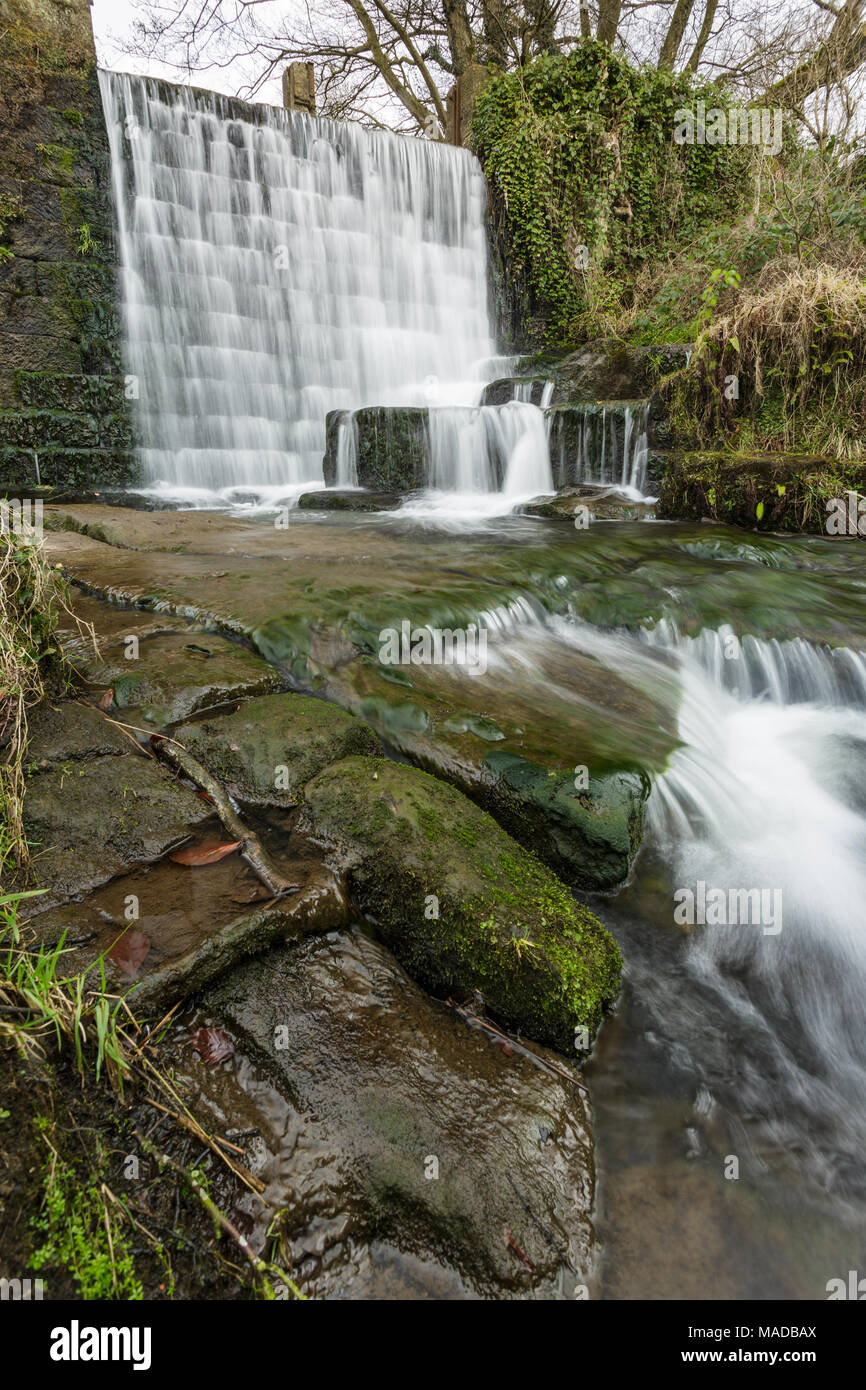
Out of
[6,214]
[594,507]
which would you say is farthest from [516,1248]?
[6,214]

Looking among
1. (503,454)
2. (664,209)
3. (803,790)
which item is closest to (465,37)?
(664,209)

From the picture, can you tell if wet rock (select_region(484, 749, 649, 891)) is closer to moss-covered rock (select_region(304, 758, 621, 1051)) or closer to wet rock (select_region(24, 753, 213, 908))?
moss-covered rock (select_region(304, 758, 621, 1051))

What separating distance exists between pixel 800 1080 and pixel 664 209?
17752 mm

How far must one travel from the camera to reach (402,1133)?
5.79 ft

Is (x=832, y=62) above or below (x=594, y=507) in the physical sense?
above

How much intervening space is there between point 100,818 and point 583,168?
56.2ft

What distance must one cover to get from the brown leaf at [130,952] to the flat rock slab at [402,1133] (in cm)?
22

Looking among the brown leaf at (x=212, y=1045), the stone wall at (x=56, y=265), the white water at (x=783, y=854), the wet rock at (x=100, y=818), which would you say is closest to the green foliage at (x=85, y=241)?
the stone wall at (x=56, y=265)

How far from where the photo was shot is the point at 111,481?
33.7 ft

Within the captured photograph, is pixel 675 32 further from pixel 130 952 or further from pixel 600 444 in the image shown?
pixel 130 952

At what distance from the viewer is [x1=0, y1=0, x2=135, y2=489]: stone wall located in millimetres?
9750

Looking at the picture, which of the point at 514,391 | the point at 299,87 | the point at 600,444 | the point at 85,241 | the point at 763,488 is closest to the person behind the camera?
the point at 763,488

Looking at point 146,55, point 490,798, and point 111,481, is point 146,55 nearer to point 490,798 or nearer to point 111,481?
point 111,481
